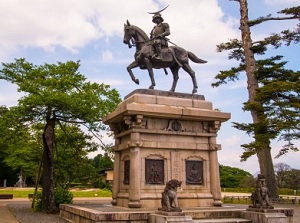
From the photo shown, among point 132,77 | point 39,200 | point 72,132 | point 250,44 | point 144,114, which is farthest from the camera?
point 250,44

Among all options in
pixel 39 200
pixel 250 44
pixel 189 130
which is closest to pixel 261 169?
pixel 250 44

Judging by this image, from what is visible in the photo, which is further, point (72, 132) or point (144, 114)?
point (72, 132)

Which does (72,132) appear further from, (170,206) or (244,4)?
(244,4)

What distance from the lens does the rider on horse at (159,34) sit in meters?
13.1

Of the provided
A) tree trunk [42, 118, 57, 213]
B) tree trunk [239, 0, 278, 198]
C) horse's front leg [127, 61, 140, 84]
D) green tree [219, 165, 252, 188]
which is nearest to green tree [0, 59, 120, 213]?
tree trunk [42, 118, 57, 213]

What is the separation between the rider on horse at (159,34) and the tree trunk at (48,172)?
350 inches

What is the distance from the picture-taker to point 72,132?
22.0 metres

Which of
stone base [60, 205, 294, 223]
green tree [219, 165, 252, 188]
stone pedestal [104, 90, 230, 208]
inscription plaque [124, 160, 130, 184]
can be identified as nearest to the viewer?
stone base [60, 205, 294, 223]

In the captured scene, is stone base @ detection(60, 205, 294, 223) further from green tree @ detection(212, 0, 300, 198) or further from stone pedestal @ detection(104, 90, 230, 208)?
Answer: green tree @ detection(212, 0, 300, 198)

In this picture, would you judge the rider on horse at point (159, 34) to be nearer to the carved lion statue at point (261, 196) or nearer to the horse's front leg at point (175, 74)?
the horse's front leg at point (175, 74)

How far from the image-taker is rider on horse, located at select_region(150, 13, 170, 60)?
1312 centimetres

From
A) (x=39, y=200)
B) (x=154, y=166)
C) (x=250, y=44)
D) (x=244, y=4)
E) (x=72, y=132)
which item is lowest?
(x=39, y=200)

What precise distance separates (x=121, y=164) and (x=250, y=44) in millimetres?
17789

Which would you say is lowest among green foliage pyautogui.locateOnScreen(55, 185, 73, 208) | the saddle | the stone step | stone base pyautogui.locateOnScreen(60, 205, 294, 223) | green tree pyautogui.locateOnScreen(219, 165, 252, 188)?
the stone step
